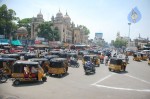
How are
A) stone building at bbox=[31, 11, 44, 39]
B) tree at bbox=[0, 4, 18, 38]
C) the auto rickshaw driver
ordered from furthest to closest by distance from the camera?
1. stone building at bbox=[31, 11, 44, 39]
2. tree at bbox=[0, 4, 18, 38]
3. the auto rickshaw driver

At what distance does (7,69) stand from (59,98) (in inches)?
337

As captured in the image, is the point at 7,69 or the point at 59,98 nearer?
the point at 59,98

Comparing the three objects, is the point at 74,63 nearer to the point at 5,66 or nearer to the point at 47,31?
Answer: the point at 5,66

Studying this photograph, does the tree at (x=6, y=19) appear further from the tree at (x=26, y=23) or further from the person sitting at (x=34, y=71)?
the person sitting at (x=34, y=71)

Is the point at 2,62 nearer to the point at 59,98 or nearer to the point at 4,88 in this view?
the point at 4,88

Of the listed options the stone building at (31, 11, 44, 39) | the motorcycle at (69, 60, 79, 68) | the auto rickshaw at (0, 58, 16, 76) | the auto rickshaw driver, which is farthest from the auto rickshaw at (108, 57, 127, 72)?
the stone building at (31, 11, 44, 39)

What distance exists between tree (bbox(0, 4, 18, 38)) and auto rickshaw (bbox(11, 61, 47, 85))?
161ft

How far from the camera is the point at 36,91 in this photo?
543 inches

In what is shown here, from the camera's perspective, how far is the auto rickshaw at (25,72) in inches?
632

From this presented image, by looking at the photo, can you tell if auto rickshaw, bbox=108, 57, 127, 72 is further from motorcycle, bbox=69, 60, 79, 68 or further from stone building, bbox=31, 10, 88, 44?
stone building, bbox=31, 10, 88, 44

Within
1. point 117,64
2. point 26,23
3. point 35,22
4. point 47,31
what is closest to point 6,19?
point 47,31

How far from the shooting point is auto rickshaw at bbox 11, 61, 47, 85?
16062 mm

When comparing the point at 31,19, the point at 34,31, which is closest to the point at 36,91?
the point at 34,31

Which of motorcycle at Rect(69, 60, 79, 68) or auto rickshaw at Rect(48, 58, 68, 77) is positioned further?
motorcycle at Rect(69, 60, 79, 68)
